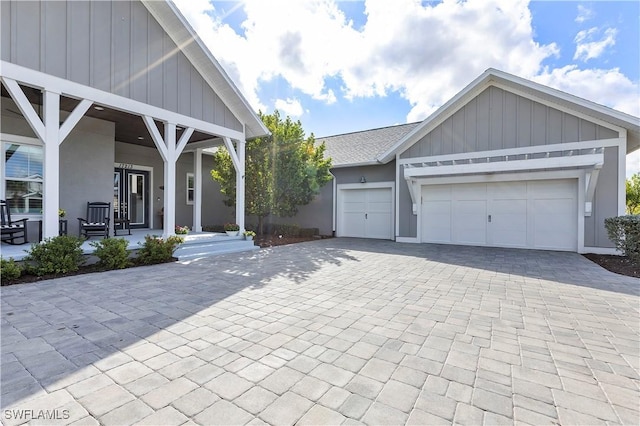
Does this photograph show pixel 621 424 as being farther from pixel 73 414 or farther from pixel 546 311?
pixel 73 414

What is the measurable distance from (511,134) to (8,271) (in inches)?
494

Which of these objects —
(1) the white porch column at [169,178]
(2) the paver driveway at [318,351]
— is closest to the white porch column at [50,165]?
(2) the paver driveway at [318,351]

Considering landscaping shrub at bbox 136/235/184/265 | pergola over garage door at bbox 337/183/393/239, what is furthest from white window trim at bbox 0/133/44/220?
pergola over garage door at bbox 337/183/393/239

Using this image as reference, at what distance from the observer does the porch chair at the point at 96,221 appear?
7676mm

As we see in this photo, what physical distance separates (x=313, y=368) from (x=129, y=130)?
9982 millimetres

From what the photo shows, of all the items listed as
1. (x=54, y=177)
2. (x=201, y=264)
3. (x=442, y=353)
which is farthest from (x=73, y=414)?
(x=54, y=177)

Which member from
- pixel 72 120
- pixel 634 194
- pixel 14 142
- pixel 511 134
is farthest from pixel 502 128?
pixel 634 194

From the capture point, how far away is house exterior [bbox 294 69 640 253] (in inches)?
325

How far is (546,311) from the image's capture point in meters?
3.95

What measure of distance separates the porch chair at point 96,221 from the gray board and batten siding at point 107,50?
11.4ft

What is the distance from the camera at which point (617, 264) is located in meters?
7.07

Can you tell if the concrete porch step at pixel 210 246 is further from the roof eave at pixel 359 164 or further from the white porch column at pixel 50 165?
the roof eave at pixel 359 164

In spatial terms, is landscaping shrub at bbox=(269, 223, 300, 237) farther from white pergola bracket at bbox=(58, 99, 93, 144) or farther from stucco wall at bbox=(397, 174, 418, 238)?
white pergola bracket at bbox=(58, 99, 93, 144)

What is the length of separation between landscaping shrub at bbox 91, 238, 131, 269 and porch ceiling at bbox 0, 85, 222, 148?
10.8 feet
